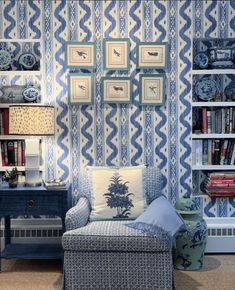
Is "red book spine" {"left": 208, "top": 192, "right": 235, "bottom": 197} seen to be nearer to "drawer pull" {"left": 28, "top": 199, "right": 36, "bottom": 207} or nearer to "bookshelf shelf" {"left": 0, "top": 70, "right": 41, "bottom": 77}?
"drawer pull" {"left": 28, "top": 199, "right": 36, "bottom": 207}

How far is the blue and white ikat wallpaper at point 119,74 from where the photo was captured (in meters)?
4.67

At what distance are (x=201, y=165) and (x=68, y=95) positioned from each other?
133 cm

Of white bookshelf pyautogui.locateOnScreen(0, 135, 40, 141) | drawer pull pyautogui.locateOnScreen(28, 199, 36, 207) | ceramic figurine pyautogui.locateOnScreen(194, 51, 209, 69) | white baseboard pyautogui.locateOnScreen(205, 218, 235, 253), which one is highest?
ceramic figurine pyautogui.locateOnScreen(194, 51, 209, 69)

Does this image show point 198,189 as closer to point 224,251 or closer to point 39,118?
point 224,251

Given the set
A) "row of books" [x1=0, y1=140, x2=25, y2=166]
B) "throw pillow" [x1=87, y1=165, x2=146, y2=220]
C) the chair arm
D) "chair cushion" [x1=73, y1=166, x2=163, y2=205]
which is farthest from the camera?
"row of books" [x1=0, y1=140, x2=25, y2=166]

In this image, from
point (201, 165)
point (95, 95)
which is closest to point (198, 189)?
point (201, 165)

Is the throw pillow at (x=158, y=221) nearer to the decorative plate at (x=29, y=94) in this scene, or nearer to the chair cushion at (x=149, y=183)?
the chair cushion at (x=149, y=183)

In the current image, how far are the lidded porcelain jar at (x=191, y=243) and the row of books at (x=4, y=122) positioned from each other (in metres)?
1.66

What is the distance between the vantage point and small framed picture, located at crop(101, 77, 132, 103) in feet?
15.3

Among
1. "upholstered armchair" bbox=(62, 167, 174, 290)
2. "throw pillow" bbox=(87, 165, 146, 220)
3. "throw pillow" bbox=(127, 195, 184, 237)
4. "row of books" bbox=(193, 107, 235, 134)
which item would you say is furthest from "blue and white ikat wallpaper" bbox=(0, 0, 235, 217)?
"upholstered armchair" bbox=(62, 167, 174, 290)

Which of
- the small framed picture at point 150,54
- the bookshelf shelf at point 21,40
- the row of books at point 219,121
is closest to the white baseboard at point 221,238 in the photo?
the row of books at point 219,121

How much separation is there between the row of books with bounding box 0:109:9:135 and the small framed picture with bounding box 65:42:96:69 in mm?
683

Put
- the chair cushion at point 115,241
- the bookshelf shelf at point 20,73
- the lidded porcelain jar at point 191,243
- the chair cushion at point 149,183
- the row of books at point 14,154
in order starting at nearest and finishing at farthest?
the chair cushion at point 115,241
the lidded porcelain jar at point 191,243
the chair cushion at point 149,183
the bookshelf shelf at point 20,73
the row of books at point 14,154

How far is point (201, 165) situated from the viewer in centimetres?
476
